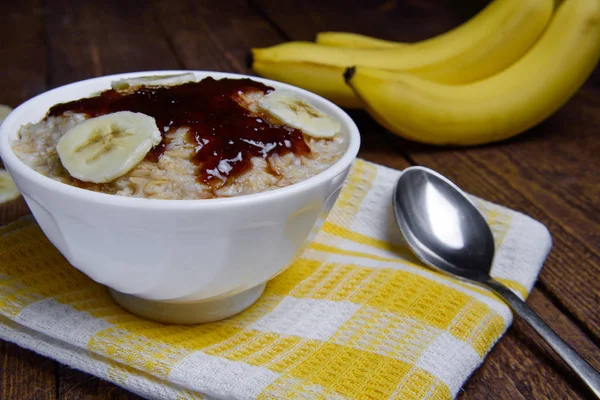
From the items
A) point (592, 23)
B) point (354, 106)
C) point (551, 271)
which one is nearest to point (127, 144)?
point (551, 271)

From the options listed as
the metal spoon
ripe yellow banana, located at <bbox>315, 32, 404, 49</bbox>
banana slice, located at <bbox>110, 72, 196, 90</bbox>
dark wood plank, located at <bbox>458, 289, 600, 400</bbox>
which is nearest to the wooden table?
dark wood plank, located at <bbox>458, 289, 600, 400</bbox>

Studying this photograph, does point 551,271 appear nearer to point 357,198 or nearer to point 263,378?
point 357,198

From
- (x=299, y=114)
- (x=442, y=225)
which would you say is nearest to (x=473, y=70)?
(x=442, y=225)

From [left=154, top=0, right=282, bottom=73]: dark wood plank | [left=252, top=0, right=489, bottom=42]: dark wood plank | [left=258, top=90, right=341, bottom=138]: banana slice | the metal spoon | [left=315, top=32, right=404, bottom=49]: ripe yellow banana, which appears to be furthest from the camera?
[left=252, top=0, right=489, bottom=42]: dark wood plank

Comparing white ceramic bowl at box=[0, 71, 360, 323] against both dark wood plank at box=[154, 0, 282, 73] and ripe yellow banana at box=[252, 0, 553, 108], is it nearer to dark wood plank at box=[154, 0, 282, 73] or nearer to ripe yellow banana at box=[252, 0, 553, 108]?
ripe yellow banana at box=[252, 0, 553, 108]

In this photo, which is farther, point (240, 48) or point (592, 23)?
point (240, 48)

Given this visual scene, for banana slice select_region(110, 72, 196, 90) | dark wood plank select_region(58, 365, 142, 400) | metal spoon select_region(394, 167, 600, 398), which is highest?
banana slice select_region(110, 72, 196, 90)
